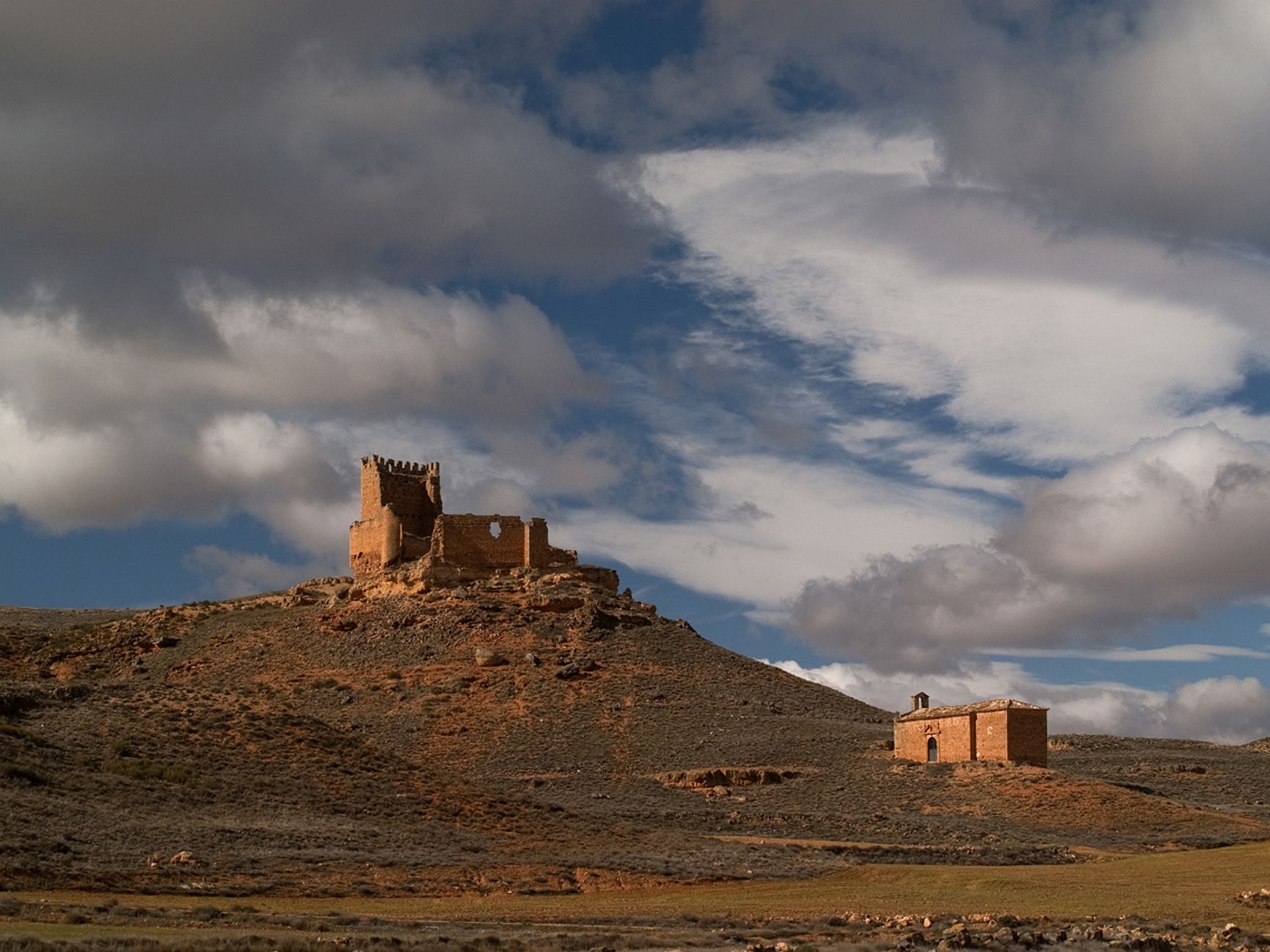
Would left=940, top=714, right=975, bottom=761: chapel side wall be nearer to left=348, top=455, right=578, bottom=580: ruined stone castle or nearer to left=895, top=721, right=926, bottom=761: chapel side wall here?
left=895, top=721, right=926, bottom=761: chapel side wall

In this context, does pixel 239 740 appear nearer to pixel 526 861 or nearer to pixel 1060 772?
pixel 526 861

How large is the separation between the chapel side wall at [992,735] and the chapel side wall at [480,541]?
23.0m

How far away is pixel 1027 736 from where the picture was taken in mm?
52875

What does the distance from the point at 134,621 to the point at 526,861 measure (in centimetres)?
A: 4096

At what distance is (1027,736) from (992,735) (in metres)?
1.16


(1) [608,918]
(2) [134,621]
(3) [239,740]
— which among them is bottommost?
(1) [608,918]

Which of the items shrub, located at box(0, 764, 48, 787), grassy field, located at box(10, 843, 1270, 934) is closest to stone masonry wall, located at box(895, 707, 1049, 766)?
grassy field, located at box(10, 843, 1270, 934)

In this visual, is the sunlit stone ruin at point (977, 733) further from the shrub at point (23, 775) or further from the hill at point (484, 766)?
the shrub at point (23, 775)

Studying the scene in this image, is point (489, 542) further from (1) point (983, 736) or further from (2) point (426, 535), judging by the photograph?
(1) point (983, 736)

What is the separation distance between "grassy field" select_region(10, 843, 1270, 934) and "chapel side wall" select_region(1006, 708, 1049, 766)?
13.7 m

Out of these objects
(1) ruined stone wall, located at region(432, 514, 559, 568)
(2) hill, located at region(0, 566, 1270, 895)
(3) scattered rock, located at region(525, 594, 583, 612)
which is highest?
(1) ruined stone wall, located at region(432, 514, 559, 568)

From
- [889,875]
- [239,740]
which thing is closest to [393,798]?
[239,740]

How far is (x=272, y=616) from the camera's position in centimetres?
7050

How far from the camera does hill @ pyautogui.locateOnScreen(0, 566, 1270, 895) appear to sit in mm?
35906
